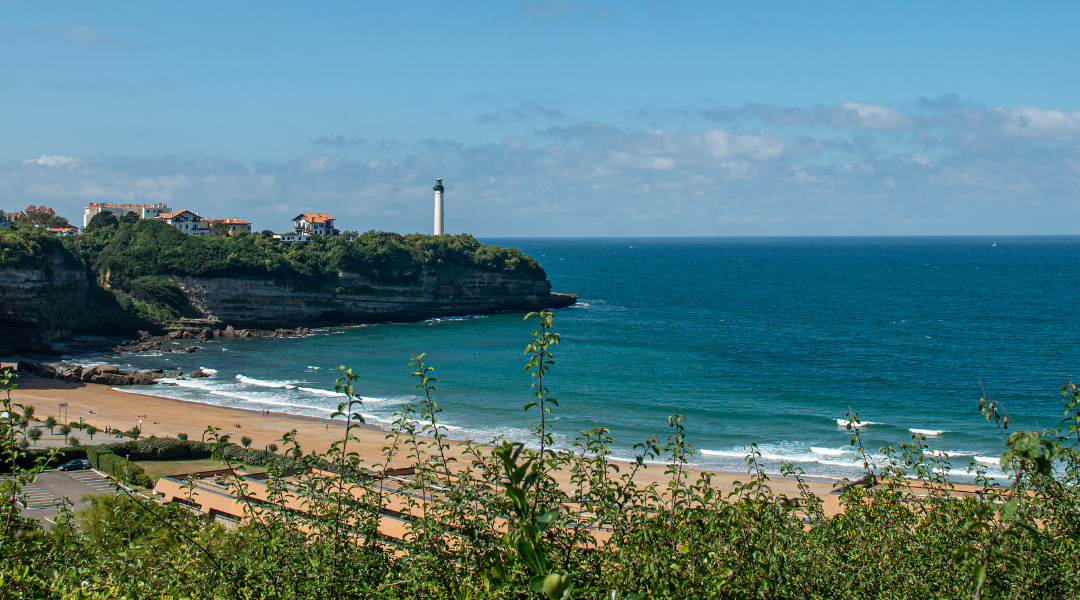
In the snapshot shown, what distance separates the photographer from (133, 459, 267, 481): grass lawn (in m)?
36.5

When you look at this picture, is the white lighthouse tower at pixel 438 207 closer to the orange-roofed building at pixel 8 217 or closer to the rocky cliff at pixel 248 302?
the rocky cliff at pixel 248 302

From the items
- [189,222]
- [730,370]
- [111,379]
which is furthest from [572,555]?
[189,222]

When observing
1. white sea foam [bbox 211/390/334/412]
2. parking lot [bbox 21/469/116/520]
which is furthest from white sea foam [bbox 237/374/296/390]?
parking lot [bbox 21/469/116/520]

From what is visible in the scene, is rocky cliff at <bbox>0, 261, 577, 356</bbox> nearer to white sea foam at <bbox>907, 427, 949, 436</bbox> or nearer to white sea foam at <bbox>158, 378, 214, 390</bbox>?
white sea foam at <bbox>158, 378, 214, 390</bbox>

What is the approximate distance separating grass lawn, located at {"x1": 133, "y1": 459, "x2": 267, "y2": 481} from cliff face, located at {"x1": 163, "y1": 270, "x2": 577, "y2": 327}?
5358 centimetres

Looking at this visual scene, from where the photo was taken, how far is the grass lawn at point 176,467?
36531 mm

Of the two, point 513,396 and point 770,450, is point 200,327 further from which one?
point 770,450

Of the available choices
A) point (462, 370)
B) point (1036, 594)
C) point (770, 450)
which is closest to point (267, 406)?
point (462, 370)

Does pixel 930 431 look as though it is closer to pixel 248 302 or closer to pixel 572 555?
pixel 572 555

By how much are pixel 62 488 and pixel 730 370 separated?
49003mm

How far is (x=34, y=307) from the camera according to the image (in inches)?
2876

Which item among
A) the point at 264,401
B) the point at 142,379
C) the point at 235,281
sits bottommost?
the point at 264,401

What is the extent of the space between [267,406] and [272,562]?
1952 inches

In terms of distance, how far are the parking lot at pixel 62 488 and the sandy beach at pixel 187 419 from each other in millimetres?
7648
